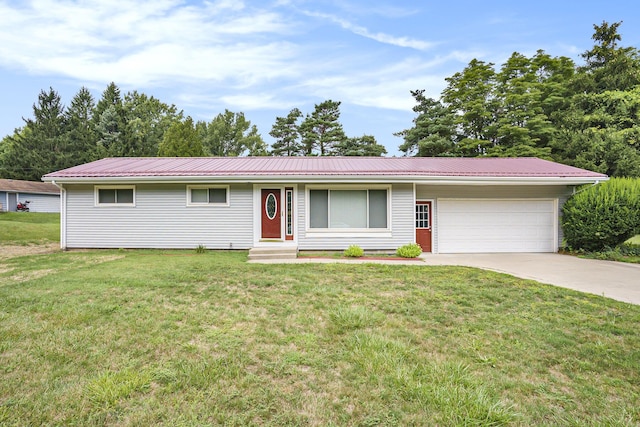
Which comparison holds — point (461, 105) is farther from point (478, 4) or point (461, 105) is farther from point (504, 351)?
point (504, 351)

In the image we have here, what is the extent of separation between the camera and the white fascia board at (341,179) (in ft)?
32.5

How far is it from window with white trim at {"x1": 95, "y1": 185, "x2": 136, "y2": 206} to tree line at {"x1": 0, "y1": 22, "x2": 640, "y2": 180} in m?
13.6

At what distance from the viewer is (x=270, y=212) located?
10523 mm

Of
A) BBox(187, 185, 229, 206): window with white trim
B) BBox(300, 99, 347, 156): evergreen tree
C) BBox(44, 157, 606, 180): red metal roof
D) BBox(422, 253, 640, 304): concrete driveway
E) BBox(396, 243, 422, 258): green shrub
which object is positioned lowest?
BBox(422, 253, 640, 304): concrete driveway

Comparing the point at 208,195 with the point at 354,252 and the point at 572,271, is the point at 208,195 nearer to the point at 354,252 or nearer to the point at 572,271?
the point at 354,252

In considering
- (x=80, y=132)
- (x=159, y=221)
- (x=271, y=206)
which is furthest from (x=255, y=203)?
(x=80, y=132)

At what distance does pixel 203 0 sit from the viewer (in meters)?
9.98

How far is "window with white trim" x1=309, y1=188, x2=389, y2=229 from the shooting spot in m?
10.4

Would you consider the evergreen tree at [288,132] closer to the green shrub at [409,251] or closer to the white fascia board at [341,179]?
the white fascia board at [341,179]

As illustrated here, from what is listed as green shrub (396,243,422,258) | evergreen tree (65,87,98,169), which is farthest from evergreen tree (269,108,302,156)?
green shrub (396,243,422,258)

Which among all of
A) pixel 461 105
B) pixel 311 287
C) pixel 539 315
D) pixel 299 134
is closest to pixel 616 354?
pixel 539 315

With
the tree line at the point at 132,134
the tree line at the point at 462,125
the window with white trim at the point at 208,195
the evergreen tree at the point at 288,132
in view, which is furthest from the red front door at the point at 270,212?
the evergreen tree at the point at 288,132

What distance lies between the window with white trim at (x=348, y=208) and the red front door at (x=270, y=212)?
3.66 feet

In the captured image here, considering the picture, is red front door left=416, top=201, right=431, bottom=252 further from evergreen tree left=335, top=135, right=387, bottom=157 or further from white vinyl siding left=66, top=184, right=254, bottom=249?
evergreen tree left=335, top=135, right=387, bottom=157
